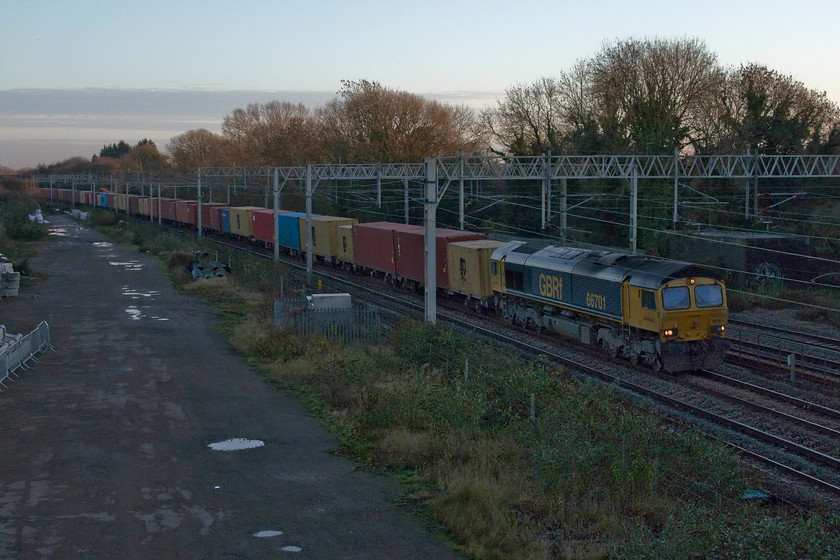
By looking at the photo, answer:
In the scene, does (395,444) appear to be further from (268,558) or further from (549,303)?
(549,303)

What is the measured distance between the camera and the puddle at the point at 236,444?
15.0 meters

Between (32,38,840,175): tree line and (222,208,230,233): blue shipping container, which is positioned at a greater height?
(32,38,840,175): tree line

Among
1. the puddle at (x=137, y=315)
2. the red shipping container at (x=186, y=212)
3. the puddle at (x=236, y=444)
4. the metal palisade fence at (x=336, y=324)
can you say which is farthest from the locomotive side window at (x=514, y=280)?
the red shipping container at (x=186, y=212)

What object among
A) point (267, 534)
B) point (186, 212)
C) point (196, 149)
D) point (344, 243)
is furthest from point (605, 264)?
point (196, 149)

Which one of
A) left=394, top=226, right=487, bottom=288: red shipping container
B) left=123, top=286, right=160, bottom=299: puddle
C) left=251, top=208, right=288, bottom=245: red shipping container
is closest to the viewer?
left=394, top=226, right=487, bottom=288: red shipping container

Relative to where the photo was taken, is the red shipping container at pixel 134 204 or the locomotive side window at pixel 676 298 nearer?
the locomotive side window at pixel 676 298

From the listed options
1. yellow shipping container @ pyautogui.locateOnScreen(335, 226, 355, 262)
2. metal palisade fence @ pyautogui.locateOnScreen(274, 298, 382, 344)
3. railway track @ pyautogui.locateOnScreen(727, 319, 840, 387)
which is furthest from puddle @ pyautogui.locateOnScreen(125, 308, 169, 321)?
railway track @ pyautogui.locateOnScreen(727, 319, 840, 387)

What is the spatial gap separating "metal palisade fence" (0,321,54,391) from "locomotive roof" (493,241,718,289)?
15.2m

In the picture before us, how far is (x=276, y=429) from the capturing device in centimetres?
1636

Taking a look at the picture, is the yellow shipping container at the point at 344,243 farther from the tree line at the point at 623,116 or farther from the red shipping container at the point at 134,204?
the red shipping container at the point at 134,204

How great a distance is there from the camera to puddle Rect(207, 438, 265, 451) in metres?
15.0

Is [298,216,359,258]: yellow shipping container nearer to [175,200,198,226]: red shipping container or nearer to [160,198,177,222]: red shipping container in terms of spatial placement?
[175,200,198,226]: red shipping container

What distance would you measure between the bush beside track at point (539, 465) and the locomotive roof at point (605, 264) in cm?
356

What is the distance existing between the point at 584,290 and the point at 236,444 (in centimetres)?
1201
